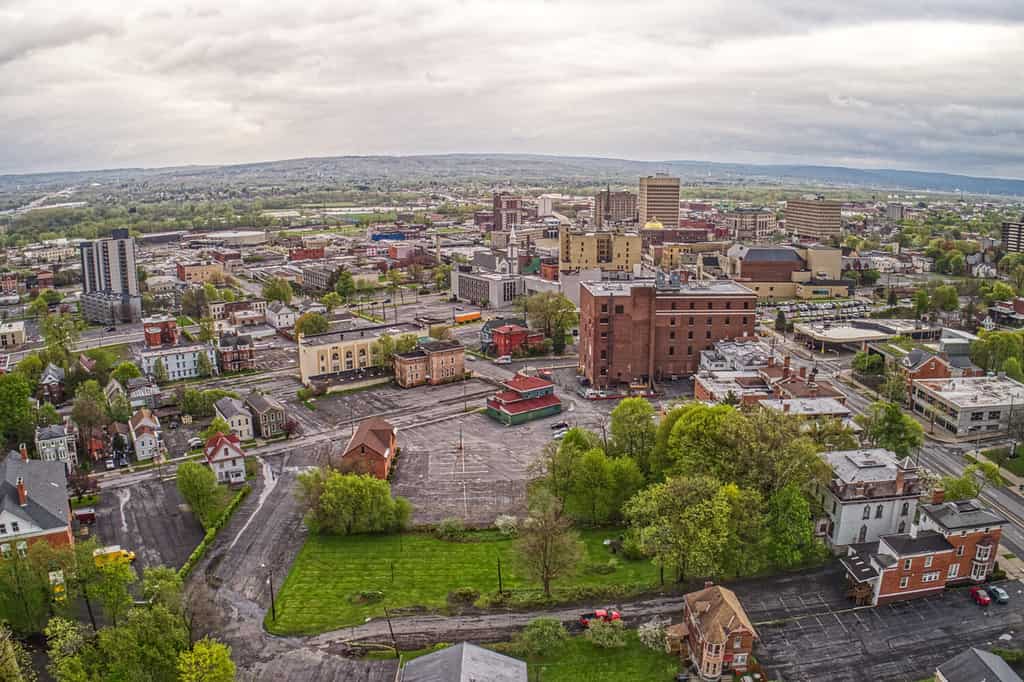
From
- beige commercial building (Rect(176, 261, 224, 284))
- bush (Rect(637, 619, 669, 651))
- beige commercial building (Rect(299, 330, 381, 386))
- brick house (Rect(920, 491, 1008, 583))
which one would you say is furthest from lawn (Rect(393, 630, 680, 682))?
beige commercial building (Rect(176, 261, 224, 284))

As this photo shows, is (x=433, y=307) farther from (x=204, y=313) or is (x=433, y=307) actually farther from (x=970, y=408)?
(x=970, y=408)

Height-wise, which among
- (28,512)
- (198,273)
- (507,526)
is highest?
(198,273)

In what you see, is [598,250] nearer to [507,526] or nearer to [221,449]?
[221,449]

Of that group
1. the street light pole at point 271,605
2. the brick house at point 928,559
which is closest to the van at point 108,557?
the street light pole at point 271,605

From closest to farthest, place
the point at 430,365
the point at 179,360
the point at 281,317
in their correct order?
the point at 430,365, the point at 179,360, the point at 281,317

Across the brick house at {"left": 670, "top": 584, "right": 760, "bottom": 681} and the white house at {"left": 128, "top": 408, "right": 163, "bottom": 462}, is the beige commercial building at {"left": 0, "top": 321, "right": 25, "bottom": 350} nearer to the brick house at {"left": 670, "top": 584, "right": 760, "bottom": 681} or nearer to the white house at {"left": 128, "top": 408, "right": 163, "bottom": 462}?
the white house at {"left": 128, "top": 408, "right": 163, "bottom": 462}

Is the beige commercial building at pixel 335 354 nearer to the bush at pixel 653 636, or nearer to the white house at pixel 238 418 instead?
the white house at pixel 238 418

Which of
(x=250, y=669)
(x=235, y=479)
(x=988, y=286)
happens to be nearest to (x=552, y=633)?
(x=250, y=669)

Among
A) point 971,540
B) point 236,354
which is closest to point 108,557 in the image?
point 971,540
